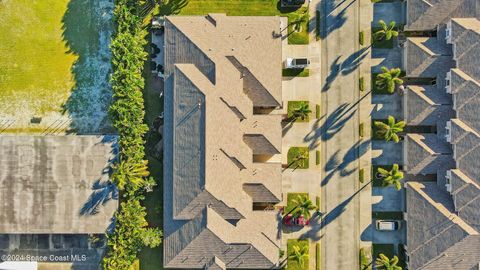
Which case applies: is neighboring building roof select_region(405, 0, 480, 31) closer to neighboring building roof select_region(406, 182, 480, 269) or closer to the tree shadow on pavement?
the tree shadow on pavement

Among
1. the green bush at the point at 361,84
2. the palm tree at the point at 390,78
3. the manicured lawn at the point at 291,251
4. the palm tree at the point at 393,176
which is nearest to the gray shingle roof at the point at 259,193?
the manicured lawn at the point at 291,251

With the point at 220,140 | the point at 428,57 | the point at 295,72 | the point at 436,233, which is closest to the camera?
the point at 220,140

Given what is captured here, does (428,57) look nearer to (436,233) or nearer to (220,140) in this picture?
(436,233)

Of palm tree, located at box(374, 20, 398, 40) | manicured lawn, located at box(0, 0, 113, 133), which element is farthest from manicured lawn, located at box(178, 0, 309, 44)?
manicured lawn, located at box(0, 0, 113, 133)

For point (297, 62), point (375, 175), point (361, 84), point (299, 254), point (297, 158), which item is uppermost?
point (297, 62)

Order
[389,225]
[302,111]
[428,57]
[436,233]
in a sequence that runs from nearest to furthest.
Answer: [436,233] → [302,111] → [428,57] → [389,225]

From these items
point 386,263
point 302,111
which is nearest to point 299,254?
point 386,263

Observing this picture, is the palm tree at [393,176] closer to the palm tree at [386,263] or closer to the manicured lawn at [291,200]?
the palm tree at [386,263]
